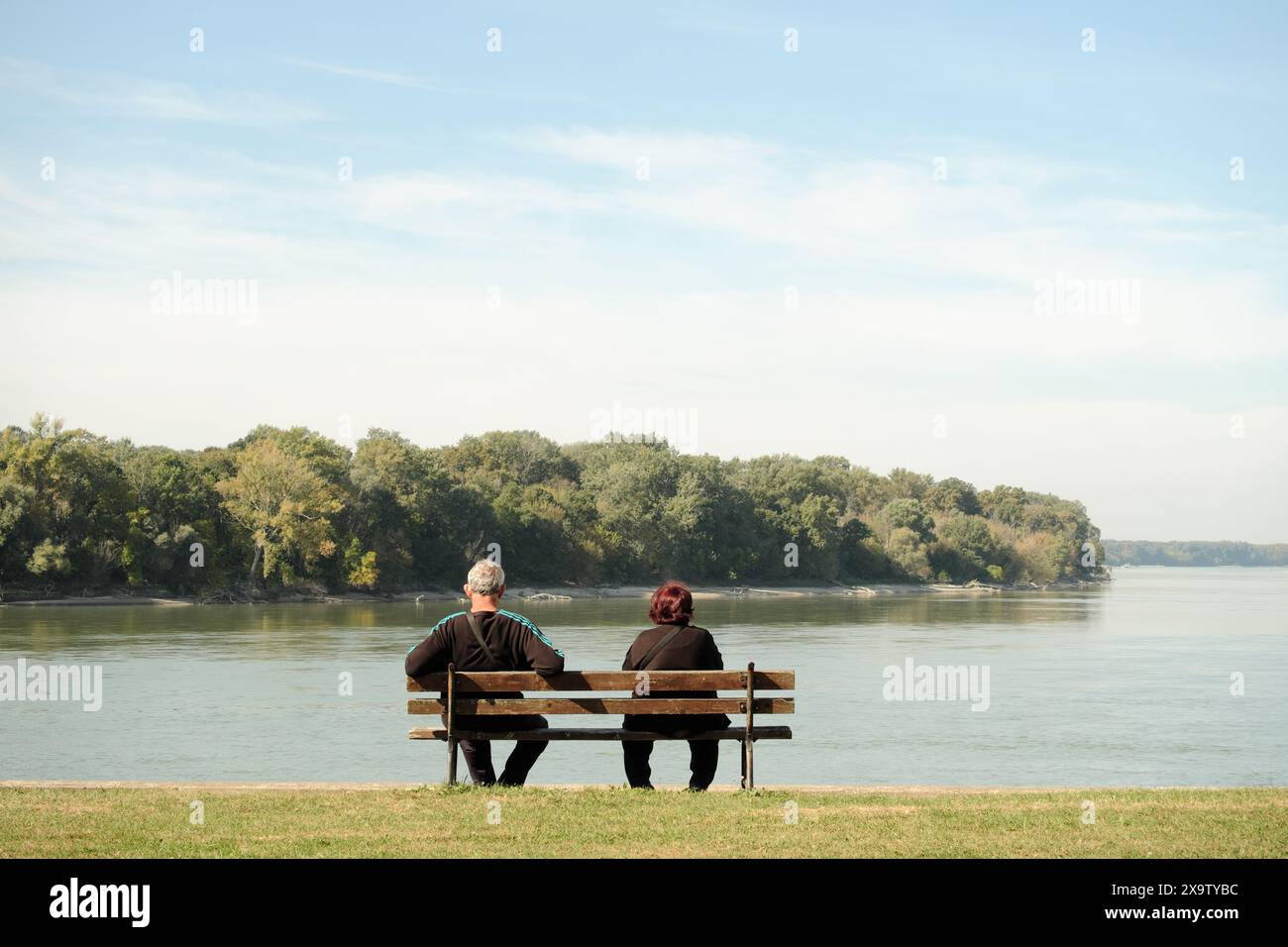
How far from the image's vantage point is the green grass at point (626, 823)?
8.93m

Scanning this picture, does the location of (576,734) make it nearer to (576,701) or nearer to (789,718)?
(576,701)

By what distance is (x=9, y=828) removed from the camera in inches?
380

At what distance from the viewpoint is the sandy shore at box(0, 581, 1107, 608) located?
8624cm

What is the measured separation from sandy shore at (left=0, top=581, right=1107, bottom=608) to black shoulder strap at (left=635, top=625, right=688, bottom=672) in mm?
76065

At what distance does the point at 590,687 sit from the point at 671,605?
37.5 inches

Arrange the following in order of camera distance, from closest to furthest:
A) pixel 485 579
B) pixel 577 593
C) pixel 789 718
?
pixel 485 579
pixel 789 718
pixel 577 593

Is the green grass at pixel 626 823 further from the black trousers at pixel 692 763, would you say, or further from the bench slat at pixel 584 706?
the bench slat at pixel 584 706

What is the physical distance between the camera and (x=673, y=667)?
38.3 feet

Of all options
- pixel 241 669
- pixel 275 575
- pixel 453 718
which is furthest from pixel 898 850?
pixel 275 575

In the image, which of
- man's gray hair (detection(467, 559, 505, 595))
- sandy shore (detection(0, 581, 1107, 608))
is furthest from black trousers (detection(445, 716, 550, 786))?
sandy shore (detection(0, 581, 1107, 608))

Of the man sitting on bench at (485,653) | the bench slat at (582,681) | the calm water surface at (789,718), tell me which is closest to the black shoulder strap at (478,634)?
the man sitting on bench at (485,653)

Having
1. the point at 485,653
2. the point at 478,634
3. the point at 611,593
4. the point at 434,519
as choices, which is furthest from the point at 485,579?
the point at 611,593

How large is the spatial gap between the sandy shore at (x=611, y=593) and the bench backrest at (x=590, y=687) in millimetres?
75631
